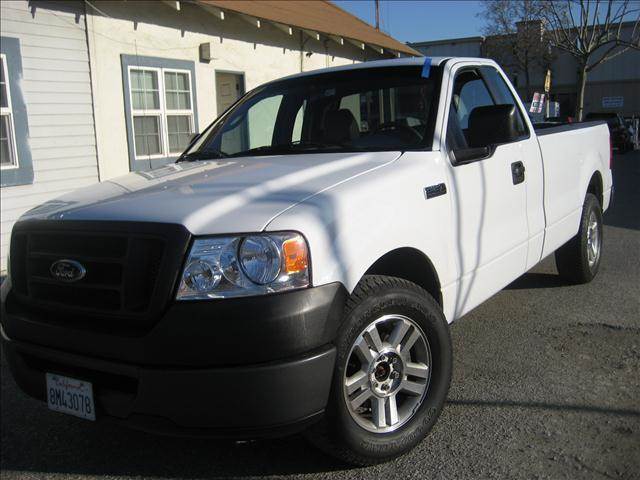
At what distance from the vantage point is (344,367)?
2.57 m

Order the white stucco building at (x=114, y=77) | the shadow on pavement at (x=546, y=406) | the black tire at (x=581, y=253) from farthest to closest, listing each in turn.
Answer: the white stucco building at (x=114, y=77) < the black tire at (x=581, y=253) < the shadow on pavement at (x=546, y=406)

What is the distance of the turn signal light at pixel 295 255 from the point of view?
2.42 meters

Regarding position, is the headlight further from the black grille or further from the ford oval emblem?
the ford oval emblem

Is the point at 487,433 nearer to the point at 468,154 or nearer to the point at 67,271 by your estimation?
the point at 468,154

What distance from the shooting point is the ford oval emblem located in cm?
264

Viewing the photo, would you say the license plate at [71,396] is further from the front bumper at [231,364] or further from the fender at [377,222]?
the fender at [377,222]

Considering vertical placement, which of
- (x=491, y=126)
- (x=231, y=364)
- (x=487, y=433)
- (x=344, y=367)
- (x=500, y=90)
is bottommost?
(x=487, y=433)

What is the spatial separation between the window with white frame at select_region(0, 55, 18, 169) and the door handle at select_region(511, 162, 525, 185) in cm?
637

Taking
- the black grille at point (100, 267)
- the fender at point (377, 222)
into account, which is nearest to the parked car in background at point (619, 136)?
the fender at point (377, 222)

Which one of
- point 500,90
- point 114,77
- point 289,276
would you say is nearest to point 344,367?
point 289,276

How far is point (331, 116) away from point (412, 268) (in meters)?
1.32

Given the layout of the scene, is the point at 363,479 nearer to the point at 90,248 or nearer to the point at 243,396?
the point at 243,396

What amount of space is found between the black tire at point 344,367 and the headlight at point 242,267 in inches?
13.4

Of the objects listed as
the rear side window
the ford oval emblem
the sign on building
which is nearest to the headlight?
the ford oval emblem
